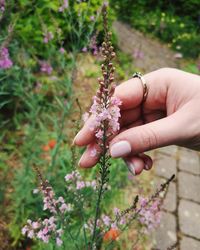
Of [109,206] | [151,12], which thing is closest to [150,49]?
[151,12]

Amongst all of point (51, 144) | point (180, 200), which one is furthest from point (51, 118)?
point (180, 200)

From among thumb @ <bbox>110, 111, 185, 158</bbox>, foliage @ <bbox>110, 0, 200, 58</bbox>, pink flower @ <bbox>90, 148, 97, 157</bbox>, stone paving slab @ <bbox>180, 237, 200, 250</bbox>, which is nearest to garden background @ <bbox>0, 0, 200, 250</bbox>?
stone paving slab @ <bbox>180, 237, 200, 250</bbox>

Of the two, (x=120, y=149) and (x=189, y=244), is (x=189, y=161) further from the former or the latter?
(x=120, y=149)

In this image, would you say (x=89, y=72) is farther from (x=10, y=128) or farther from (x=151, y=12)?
(x=151, y=12)

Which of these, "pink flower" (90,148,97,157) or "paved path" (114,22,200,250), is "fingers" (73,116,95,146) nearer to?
"pink flower" (90,148,97,157)

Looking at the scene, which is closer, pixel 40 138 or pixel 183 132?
pixel 183 132

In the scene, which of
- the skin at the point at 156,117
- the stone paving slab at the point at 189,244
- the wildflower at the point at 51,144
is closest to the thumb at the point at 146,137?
the skin at the point at 156,117
